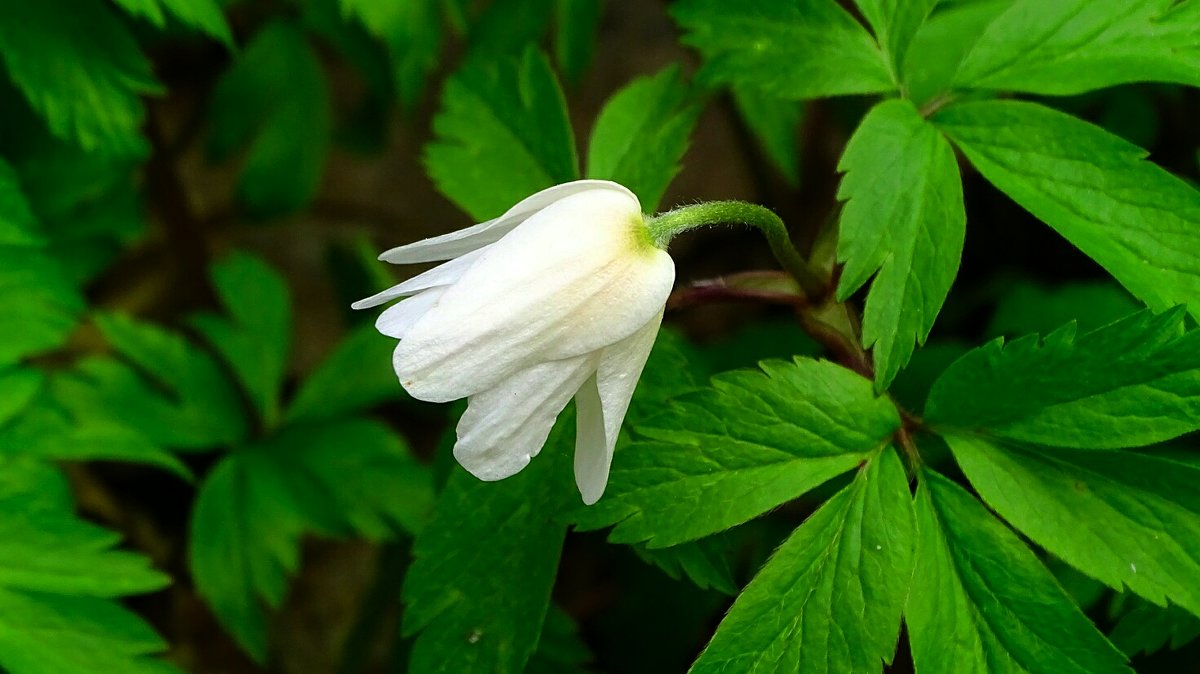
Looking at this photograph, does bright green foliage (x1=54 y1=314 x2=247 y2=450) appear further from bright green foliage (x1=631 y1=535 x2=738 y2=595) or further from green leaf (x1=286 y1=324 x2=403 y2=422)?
bright green foliage (x1=631 y1=535 x2=738 y2=595)

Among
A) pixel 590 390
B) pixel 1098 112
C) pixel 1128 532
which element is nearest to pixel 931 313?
pixel 1128 532

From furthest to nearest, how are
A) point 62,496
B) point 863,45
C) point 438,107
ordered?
point 438,107
point 62,496
point 863,45

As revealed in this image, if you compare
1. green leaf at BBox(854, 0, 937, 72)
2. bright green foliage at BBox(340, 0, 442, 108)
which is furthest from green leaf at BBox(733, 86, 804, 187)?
green leaf at BBox(854, 0, 937, 72)

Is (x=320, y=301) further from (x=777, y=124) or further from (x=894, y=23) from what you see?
(x=894, y=23)

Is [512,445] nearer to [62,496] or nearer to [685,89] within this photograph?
[685,89]

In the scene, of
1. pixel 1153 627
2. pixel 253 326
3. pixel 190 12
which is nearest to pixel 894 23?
pixel 1153 627
